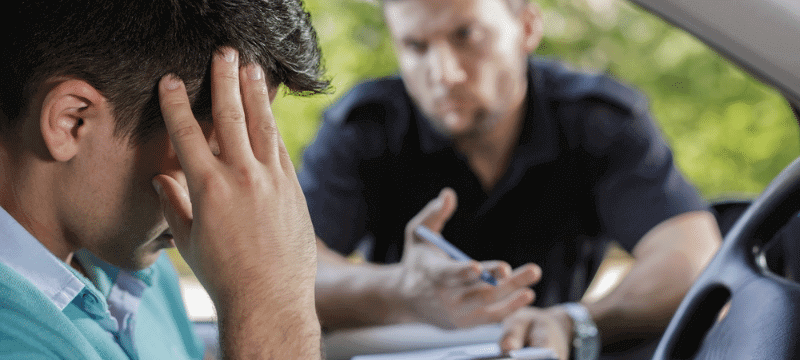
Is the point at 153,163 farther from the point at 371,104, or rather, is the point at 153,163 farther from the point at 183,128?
the point at 371,104

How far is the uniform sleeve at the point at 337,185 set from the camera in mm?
2369

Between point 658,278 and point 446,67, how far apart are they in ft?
2.96

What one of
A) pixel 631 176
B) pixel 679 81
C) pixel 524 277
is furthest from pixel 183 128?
pixel 679 81

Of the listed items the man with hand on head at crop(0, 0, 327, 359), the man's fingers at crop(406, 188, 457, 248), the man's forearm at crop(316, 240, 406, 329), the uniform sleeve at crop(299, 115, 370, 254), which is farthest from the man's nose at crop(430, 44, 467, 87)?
the man with hand on head at crop(0, 0, 327, 359)

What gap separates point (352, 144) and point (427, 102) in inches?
11.9

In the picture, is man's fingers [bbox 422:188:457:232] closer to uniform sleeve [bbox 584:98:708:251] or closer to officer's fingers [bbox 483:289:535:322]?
officer's fingers [bbox 483:289:535:322]

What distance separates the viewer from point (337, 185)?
2.40 metres

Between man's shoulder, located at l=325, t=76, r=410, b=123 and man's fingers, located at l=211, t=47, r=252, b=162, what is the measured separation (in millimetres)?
1423

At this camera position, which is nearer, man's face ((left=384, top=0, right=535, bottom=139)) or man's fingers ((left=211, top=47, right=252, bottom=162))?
man's fingers ((left=211, top=47, right=252, bottom=162))

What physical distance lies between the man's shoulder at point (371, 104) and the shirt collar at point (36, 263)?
60.7 inches

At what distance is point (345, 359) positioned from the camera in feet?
5.32

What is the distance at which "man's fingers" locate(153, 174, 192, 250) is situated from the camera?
0.97 metres

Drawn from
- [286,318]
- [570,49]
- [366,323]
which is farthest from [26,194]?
[570,49]

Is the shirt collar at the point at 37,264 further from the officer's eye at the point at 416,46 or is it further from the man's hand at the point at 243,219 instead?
the officer's eye at the point at 416,46
